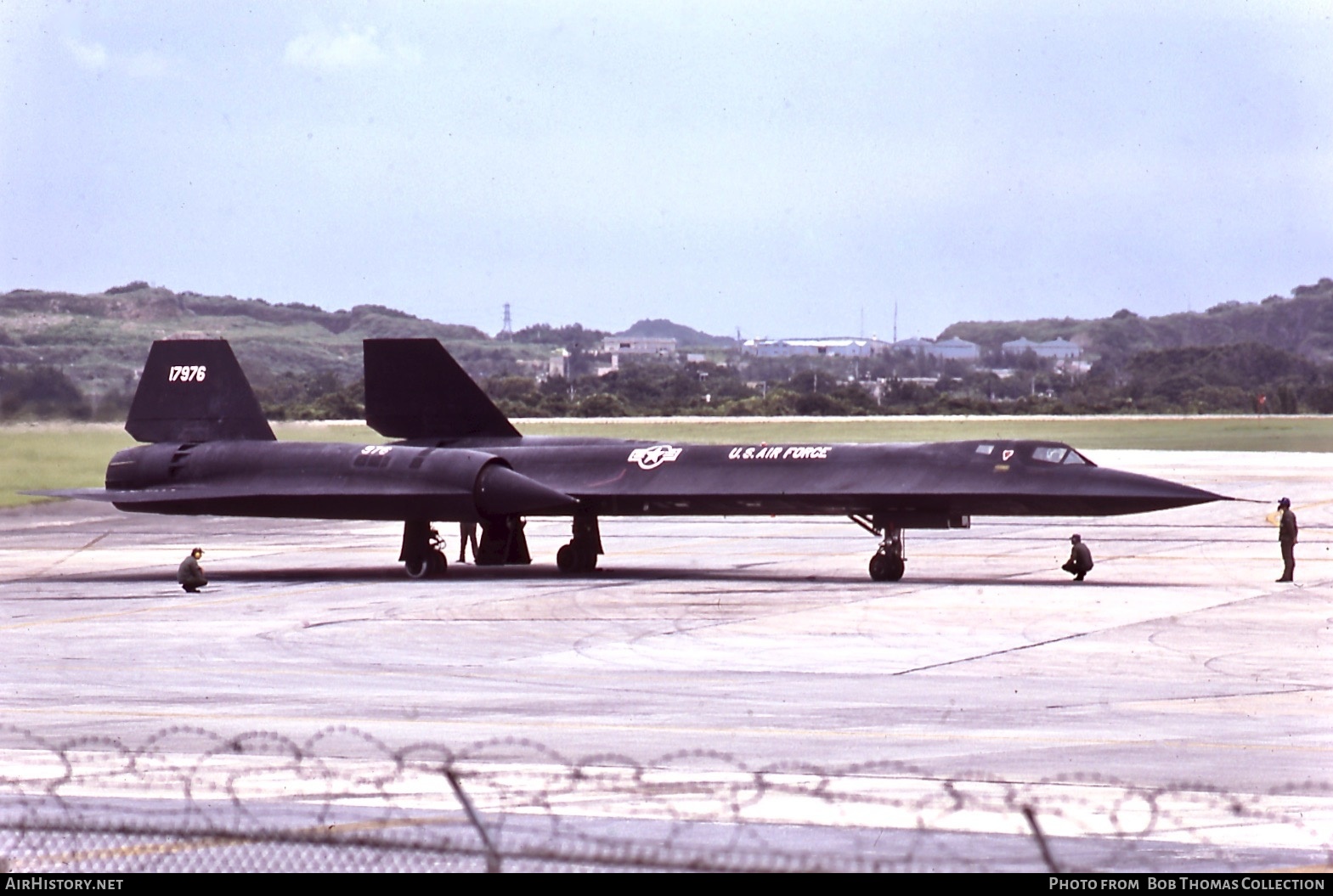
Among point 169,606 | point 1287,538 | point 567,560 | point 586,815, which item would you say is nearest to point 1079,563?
point 1287,538

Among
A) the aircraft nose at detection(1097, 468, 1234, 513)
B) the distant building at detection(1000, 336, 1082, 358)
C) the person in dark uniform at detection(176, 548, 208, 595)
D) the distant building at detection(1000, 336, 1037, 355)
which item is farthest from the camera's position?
the distant building at detection(1000, 336, 1037, 355)

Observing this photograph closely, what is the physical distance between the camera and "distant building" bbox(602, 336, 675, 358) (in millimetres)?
139875

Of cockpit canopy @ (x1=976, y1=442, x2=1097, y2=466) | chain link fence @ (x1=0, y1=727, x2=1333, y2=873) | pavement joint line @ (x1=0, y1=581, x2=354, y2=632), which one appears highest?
cockpit canopy @ (x1=976, y1=442, x2=1097, y2=466)

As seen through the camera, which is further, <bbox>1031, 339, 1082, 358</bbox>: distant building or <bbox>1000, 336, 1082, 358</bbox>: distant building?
<bbox>1000, 336, 1082, 358</bbox>: distant building

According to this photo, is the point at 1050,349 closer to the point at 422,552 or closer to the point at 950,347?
the point at 950,347

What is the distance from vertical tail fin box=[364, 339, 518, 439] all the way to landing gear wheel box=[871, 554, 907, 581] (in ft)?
30.0

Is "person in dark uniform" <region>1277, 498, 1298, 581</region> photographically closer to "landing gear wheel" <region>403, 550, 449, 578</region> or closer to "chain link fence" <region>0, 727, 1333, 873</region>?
"landing gear wheel" <region>403, 550, 449, 578</region>

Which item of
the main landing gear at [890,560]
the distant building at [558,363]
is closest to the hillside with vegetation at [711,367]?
the distant building at [558,363]

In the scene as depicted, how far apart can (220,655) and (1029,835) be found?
39.5 ft

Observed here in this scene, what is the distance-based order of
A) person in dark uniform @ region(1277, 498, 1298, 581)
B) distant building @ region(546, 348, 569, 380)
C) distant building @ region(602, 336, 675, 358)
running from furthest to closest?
distant building @ region(602, 336, 675, 358) → distant building @ region(546, 348, 569, 380) → person in dark uniform @ region(1277, 498, 1298, 581)

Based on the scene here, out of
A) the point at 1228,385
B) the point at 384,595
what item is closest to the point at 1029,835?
the point at 384,595

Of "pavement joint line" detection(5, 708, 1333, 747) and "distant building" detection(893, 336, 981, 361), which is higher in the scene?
"distant building" detection(893, 336, 981, 361)

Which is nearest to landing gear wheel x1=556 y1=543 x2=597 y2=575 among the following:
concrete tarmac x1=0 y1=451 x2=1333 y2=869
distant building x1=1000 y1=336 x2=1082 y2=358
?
concrete tarmac x1=0 y1=451 x2=1333 y2=869

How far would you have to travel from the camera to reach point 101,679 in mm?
17266
